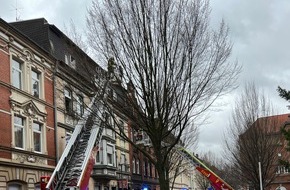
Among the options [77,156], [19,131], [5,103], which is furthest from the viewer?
[19,131]

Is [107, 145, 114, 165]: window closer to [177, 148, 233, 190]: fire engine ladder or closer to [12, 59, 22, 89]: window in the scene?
[177, 148, 233, 190]: fire engine ladder

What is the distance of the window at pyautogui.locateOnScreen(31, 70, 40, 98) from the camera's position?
84.1 ft

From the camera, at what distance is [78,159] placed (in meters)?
21.6

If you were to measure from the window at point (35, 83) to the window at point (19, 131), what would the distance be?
216cm

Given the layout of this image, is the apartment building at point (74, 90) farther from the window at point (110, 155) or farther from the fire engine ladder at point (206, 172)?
the fire engine ladder at point (206, 172)

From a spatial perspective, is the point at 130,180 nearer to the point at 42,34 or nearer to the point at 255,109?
the point at 255,109

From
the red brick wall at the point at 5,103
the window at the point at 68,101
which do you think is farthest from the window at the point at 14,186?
the window at the point at 68,101

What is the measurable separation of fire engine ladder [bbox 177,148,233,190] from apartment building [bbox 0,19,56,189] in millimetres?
11463

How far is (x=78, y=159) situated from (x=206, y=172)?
14.2 meters

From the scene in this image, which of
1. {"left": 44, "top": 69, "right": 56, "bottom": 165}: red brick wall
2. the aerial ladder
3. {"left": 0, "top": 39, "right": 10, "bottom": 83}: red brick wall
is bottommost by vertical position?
the aerial ladder

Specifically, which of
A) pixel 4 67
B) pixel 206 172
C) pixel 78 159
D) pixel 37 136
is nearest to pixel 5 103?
pixel 4 67

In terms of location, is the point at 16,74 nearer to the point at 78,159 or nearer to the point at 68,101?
the point at 68,101

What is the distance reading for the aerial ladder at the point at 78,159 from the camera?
63.0ft

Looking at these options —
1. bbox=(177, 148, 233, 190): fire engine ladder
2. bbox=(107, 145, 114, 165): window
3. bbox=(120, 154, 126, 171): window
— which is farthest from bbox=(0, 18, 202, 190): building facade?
bbox=(120, 154, 126, 171): window
